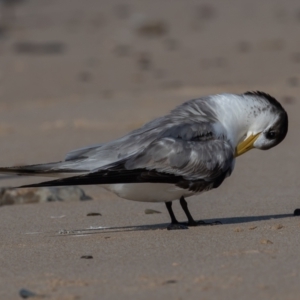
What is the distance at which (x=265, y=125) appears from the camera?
15.7 ft

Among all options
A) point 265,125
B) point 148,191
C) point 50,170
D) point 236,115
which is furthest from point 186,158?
point 50,170

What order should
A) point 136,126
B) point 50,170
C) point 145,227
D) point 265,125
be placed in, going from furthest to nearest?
point 136,126
point 265,125
point 145,227
point 50,170

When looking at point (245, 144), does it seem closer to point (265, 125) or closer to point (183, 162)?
point (265, 125)

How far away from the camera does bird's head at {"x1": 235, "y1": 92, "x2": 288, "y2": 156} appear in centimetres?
475

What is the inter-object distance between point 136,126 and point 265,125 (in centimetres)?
326

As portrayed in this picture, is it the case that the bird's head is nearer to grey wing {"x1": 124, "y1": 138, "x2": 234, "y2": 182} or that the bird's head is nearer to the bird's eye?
the bird's eye

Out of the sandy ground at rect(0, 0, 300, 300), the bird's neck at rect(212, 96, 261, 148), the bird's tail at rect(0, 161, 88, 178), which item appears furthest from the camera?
the bird's neck at rect(212, 96, 261, 148)

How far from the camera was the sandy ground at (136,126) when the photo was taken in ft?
11.3

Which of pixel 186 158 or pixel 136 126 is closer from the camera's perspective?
pixel 186 158

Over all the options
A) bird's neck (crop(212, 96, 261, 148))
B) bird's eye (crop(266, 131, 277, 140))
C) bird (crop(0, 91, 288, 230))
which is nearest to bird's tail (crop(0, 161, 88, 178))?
bird (crop(0, 91, 288, 230))

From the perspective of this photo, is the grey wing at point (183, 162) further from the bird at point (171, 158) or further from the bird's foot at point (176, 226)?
the bird's foot at point (176, 226)

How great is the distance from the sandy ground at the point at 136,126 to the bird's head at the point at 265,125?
1.28 ft

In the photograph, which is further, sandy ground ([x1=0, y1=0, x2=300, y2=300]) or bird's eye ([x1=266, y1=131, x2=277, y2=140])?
bird's eye ([x1=266, y1=131, x2=277, y2=140])

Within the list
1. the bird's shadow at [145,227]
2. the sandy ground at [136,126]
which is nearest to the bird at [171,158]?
the bird's shadow at [145,227]
